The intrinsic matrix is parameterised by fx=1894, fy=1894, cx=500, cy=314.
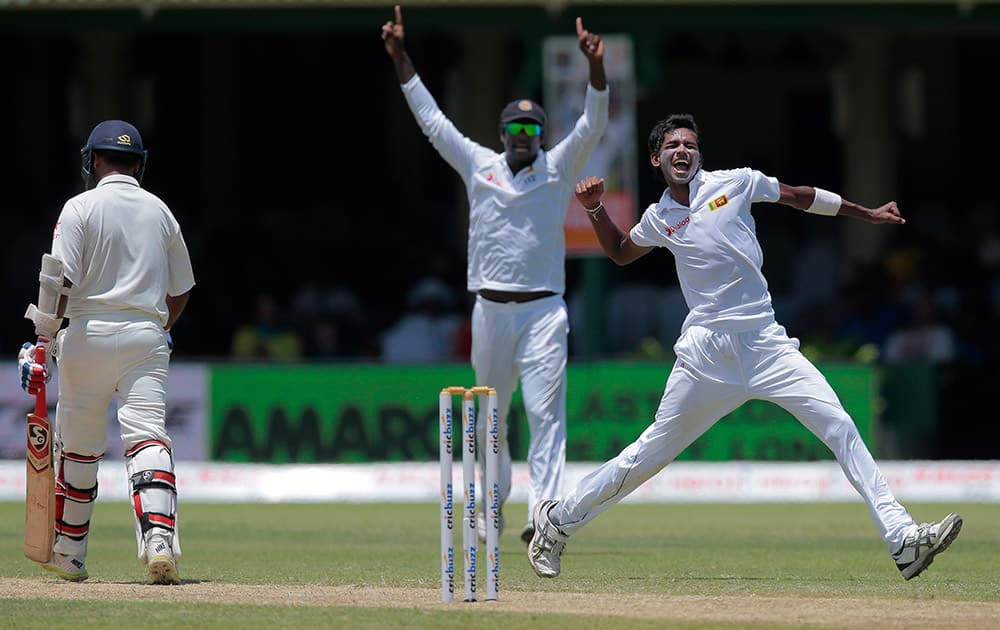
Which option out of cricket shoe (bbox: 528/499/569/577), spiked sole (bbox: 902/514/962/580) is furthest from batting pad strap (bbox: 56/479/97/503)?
spiked sole (bbox: 902/514/962/580)

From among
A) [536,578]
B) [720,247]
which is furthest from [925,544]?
[536,578]

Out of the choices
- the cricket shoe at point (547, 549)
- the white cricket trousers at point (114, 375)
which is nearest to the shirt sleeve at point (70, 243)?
the white cricket trousers at point (114, 375)

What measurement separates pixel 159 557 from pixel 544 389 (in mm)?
2586

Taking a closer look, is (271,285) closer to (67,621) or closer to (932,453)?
(932,453)

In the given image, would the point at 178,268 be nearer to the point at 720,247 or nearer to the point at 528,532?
the point at 720,247

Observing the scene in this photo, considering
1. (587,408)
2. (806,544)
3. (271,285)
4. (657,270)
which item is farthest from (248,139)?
(806,544)

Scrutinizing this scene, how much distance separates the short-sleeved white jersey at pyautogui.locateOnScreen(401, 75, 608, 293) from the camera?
968 cm

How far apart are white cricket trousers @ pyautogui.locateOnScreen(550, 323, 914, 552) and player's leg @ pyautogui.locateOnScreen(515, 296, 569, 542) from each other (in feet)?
4.44

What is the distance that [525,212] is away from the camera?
32.0ft

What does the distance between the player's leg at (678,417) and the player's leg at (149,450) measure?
168cm

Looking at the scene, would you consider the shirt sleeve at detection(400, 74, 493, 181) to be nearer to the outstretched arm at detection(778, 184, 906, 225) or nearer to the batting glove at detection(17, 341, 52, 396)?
the outstretched arm at detection(778, 184, 906, 225)

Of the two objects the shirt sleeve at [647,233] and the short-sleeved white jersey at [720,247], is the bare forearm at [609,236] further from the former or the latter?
the short-sleeved white jersey at [720,247]

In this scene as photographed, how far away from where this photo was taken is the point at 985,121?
2317 centimetres

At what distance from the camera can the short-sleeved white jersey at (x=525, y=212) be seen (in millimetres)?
9680
